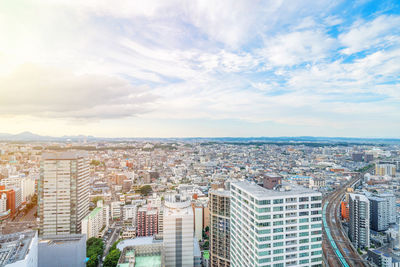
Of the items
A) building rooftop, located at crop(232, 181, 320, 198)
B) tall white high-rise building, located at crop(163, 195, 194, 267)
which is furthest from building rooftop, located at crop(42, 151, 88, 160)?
building rooftop, located at crop(232, 181, 320, 198)

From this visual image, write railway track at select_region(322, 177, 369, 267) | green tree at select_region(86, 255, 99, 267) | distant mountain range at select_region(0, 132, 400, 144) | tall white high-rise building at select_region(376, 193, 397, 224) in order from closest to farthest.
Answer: green tree at select_region(86, 255, 99, 267) → railway track at select_region(322, 177, 369, 267) → tall white high-rise building at select_region(376, 193, 397, 224) → distant mountain range at select_region(0, 132, 400, 144)

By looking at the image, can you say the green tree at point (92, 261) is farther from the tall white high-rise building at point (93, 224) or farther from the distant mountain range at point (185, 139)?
the distant mountain range at point (185, 139)

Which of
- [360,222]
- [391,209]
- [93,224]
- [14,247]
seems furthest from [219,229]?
[391,209]

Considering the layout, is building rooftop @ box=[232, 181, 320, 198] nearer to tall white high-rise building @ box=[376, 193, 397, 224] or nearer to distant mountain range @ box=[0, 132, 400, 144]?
tall white high-rise building @ box=[376, 193, 397, 224]

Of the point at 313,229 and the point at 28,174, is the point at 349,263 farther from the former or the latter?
the point at 28,174

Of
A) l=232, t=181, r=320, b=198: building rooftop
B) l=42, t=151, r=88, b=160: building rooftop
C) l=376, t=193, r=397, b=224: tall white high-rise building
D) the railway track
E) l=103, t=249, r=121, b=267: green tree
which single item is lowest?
the railway track

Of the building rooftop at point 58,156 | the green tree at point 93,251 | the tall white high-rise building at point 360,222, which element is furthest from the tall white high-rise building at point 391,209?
the building rooftop at point 58,156
